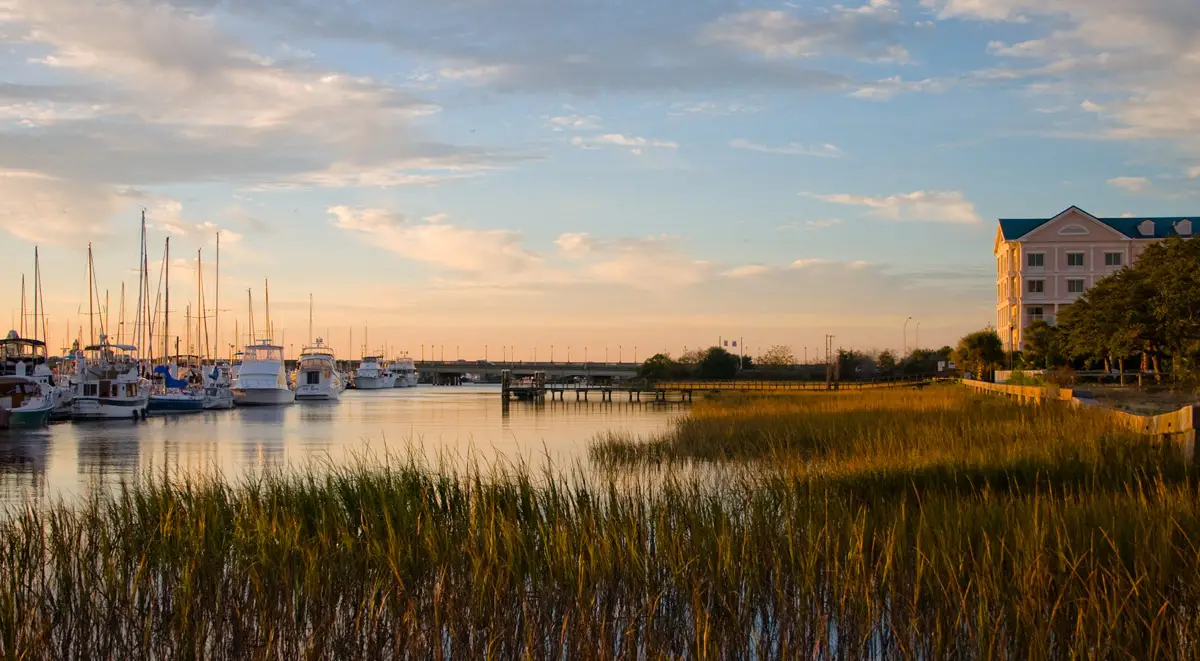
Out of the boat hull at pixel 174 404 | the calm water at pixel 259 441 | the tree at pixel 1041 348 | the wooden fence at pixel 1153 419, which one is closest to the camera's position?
the wooden fence at pixel 1153 419

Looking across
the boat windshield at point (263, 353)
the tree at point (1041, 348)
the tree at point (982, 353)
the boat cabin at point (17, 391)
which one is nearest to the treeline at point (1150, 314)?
the tree at point (1041, 348)

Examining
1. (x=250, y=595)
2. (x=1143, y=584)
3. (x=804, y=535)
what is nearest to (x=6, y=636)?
(x=250, y=595)

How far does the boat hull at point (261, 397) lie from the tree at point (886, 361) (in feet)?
297

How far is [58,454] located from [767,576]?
35.0 metres

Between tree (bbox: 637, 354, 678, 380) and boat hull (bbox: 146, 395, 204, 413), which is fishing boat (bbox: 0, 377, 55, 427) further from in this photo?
tree (bbox: 637, 354, 678, 380)

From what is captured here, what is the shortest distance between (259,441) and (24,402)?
50.3 ft

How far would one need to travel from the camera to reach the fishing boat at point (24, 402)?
5400cm

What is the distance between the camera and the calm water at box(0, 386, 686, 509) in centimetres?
2983

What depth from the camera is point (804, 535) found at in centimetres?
1177

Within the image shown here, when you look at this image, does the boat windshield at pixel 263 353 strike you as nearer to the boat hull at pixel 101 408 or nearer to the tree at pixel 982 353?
the boat hull at pixel 101 408

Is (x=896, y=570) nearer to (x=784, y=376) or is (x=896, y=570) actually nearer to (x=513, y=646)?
(x=513, y=646)

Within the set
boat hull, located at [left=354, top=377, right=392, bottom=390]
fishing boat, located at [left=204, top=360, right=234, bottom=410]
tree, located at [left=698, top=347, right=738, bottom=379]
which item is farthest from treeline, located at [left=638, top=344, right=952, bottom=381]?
fishing boat, located at [left=204, top=360, right=234, bottom=410]

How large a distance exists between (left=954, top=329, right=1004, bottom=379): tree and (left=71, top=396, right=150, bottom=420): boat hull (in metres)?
58.9

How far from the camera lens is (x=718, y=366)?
164125 millimetres
